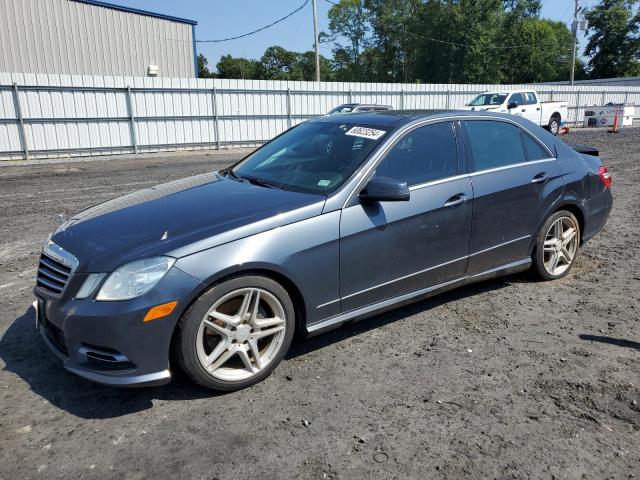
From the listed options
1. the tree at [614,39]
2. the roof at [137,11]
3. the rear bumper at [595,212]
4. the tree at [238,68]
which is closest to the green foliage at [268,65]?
the tree at [238,68]

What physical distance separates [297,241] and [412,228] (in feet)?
3.06

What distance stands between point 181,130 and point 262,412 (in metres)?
17.8

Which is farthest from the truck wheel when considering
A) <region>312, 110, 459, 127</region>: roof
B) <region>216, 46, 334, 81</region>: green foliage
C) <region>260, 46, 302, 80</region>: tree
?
<region>260, 46, 302, 80</region>: tree

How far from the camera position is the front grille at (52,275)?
9.53 feet

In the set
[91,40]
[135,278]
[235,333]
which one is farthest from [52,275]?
[91,40]

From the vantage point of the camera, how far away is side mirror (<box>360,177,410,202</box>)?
3.34m

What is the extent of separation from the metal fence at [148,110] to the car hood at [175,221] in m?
14.7

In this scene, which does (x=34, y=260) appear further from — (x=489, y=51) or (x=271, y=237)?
(x=489, y=51)

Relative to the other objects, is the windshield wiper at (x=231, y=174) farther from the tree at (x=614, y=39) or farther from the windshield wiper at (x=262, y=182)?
the tree at (x=614, y=39)

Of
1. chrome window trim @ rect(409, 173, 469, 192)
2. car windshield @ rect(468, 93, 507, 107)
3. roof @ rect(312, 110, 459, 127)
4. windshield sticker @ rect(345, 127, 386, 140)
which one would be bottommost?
chrome window trim @ rect(409, 173, 469, 192)

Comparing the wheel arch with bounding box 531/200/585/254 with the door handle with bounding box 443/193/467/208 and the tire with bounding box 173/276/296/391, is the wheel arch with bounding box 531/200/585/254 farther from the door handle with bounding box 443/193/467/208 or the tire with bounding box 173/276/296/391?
the tire with bounding box 173/276/296/391

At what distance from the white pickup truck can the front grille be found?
1891 centimetres

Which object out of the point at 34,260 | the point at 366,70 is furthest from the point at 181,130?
the point at 366,70

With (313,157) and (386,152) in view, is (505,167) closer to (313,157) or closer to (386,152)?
(386,152)
